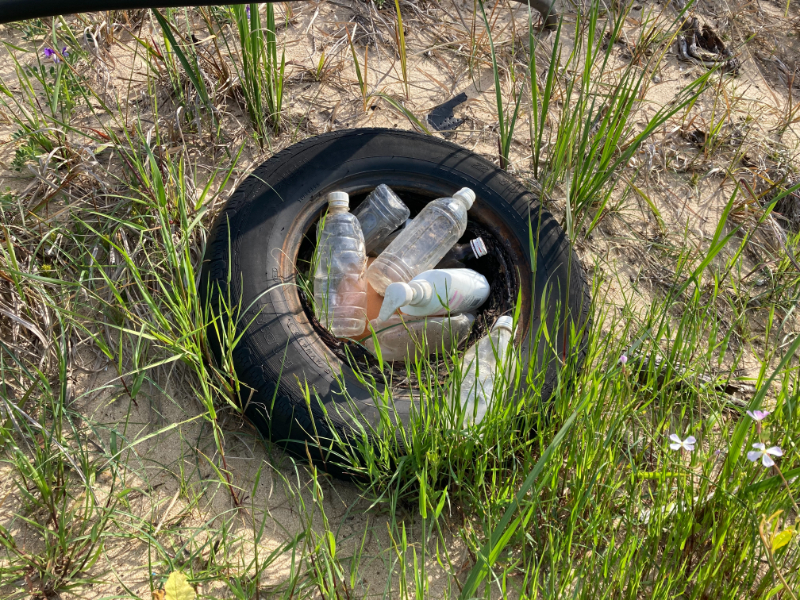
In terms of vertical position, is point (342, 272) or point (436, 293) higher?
point (436, 293)

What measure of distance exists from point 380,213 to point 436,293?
1.84ft

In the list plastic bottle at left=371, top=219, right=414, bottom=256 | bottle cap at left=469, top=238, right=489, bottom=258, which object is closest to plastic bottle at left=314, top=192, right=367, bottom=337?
plastic bottle at left=371, top=219, right=414, bottom=256

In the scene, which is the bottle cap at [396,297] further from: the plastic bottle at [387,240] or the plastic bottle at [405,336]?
the plastic bottle at [387,240]

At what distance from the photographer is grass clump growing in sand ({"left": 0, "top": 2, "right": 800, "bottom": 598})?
4.84ft

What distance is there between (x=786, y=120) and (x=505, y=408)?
2416 millimetres

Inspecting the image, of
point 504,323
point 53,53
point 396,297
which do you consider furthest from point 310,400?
point 53,53

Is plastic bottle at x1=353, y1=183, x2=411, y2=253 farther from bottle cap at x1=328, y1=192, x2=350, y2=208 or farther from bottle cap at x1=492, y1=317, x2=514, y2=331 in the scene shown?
bottle cap at x1=492, y1=317, x2=514, y2=331

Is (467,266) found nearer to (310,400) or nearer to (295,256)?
(295,256)

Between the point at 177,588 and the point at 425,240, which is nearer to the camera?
the point at 177,588

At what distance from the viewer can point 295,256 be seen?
197 centimetres

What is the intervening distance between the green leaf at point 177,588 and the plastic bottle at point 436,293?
32.7 inches

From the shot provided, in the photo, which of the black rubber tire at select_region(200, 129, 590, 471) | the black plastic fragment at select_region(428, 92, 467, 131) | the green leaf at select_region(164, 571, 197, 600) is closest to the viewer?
the green leaf at select_region(164, 571, 197, 600)

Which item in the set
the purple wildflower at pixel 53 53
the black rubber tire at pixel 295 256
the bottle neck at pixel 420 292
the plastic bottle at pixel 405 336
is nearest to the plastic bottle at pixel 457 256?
the black rubber tire at pixel 295 256

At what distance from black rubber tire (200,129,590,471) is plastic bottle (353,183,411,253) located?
5cm
